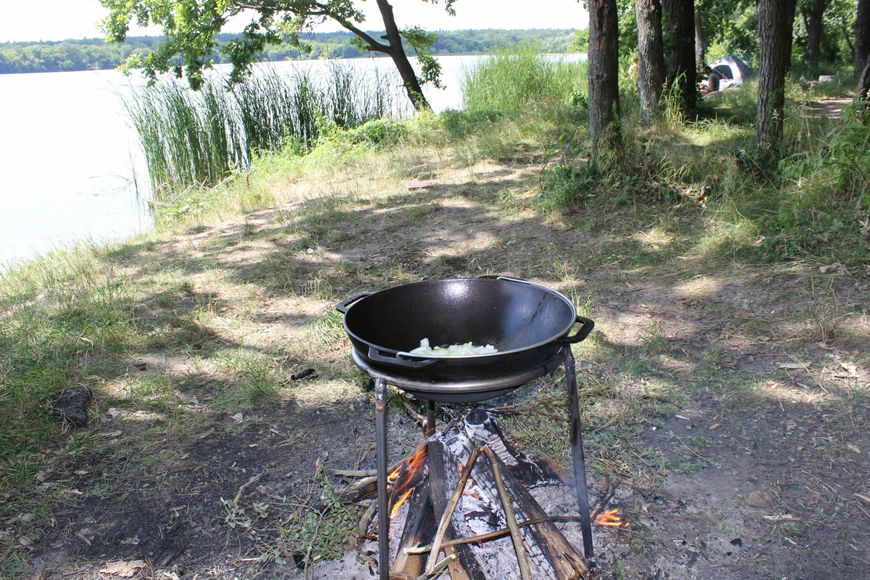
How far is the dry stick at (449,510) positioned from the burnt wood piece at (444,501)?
4 centimetres

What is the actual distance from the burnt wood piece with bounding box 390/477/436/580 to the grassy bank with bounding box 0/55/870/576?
302 mm

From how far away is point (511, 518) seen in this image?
1.81 meters

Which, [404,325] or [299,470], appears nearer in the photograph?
[404,325]

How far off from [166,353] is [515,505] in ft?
8.18

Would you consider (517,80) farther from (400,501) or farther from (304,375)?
(400,501)

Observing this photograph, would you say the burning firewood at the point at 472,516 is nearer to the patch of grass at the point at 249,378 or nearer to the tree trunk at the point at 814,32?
the patch of grass at the point at 249,378

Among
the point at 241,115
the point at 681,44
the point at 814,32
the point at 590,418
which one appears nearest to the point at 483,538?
the point at 590,418

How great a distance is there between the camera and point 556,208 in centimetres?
523

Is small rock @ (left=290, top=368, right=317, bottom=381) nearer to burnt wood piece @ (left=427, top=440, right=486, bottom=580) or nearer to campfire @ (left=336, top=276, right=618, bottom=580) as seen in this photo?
campfire @ (left=336, top=276, right=618, bottom=580)

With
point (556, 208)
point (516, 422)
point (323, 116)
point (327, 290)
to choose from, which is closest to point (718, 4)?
point (323, 116)

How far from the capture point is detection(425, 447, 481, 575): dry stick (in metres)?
1.79

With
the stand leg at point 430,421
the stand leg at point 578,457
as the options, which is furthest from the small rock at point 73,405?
the stand leg at point 578,457

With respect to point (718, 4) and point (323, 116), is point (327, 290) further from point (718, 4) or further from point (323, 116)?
point (718, 4)

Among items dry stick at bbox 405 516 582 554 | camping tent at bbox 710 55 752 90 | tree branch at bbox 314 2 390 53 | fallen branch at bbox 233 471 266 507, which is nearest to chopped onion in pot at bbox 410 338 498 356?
dry stick at bbox 405 516 582 554
